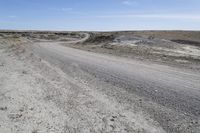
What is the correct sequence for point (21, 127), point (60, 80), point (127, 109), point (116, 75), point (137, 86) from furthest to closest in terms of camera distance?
point (116, 75), point (60, 80), point (137, 86), point (127, 109), point (21, 127)

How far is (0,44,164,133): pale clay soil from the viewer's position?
615 cm

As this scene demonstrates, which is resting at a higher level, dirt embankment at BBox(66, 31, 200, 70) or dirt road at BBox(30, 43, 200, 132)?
dirt road at BBox(30, 43, 200, 132)

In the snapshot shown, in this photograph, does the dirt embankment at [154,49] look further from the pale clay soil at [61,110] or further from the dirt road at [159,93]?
the pale clay soil at [61,110]

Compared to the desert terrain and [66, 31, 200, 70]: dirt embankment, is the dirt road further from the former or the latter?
[66, 31, 200, 70]: dirt embankment

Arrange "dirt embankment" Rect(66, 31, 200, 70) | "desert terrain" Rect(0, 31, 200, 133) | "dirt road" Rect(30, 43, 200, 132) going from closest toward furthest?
"desert terrain" Rect(0, 31, 200, 133) → "dirt road" Rect(30, 43, 200, 132) → "dirt embankment" Rect(66, 31, 200, 70)

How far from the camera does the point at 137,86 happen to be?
10.6 metres

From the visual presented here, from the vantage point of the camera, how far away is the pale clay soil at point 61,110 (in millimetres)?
6148

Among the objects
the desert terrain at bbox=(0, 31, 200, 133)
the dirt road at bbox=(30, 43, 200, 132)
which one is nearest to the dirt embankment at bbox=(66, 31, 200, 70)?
the dirt road at bbox=(30, 43, 200, 132)

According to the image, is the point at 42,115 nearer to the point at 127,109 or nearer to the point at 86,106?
the point at 86,106

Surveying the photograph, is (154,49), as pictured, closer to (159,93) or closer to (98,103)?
(159,93)

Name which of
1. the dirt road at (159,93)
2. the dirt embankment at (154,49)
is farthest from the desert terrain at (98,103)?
the dirt embankment at (154,49)

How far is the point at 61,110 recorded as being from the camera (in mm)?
7406

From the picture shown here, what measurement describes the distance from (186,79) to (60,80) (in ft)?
18.7

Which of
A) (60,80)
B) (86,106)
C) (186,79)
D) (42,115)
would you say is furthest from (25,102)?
(186,79)
